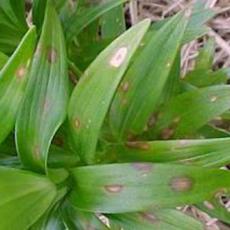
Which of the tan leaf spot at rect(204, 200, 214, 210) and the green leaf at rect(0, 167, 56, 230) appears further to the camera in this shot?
the tan leaf spot at rect(204, 200, 214, 210)

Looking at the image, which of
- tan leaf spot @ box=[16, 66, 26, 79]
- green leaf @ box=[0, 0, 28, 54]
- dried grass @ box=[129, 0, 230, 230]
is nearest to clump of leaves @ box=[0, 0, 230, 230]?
tan leaf spot @ box=[16, 66, 26, 79]

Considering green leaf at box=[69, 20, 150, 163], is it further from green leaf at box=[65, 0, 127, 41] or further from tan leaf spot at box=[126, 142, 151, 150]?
green leaf at box=[65, 0, 127, 41]

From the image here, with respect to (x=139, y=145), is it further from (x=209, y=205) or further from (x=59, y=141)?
(x=209, y=205)

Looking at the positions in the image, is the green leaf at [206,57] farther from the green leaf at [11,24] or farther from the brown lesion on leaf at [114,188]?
the brown lesion on leaf at [114,188]

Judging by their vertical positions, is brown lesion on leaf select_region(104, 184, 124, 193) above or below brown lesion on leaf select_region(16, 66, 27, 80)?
below

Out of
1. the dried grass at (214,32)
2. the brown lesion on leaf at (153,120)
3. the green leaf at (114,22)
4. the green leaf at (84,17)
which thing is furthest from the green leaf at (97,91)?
the dried grass at (214,32)

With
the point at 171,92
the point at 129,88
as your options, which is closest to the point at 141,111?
the point at 129,88

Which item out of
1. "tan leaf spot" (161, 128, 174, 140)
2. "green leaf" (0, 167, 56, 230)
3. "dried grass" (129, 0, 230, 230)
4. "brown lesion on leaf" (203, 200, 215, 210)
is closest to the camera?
"green leaf" (0, 167, 56, 230)
